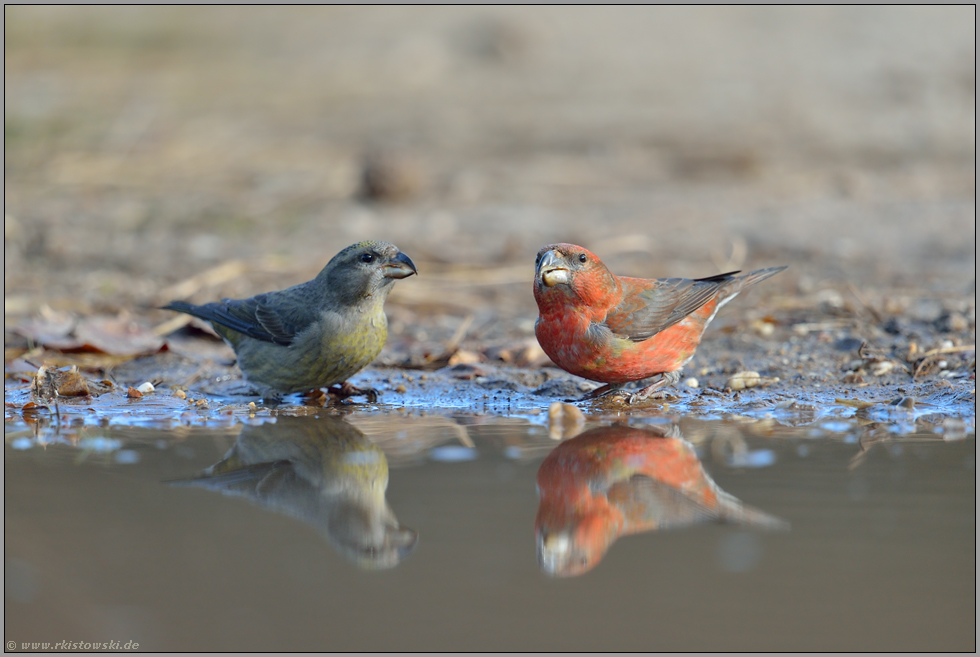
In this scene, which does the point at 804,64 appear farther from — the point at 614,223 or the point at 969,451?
the point at 969,451

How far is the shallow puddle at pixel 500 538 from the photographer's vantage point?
7.63 feet

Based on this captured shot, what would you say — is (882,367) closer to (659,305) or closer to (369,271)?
(659,305)

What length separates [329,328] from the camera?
4.75m

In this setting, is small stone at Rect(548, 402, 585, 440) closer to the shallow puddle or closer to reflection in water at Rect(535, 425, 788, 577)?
the shallow puddle

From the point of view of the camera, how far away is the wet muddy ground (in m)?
2.50

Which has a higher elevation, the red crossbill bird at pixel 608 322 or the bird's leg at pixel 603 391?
the red crossbill bird at pixel 608 322

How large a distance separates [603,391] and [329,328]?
1.45 metres

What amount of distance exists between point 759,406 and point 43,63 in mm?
13883

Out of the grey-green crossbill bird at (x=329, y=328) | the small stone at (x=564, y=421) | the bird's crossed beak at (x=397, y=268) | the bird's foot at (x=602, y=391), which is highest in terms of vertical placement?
the bird's crossed beak at (x=397, y=268)

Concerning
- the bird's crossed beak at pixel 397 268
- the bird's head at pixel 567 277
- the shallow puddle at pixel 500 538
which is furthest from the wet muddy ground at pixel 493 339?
the bird's crossed beak at pixel 397 268

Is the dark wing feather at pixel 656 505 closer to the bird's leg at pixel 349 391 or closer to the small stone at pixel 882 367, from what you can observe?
the bird's leg at pixel 349 391

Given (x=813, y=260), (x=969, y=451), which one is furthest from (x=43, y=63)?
(x=969, y=451)

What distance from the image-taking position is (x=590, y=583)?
2.55 metres

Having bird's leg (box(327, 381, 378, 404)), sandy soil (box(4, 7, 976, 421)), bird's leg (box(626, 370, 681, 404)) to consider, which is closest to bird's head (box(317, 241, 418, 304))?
bird's leg (box(327, 381, 378, 404))
